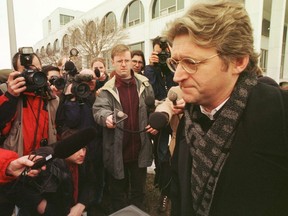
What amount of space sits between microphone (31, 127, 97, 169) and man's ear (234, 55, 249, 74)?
2.95ft

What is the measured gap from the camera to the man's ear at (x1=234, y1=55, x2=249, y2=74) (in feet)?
3.99

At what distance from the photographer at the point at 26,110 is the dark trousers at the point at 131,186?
1044 millimetres

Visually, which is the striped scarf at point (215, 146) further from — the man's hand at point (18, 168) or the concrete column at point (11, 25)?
the concrete column at point (11, 25)

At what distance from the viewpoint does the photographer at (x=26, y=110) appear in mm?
1953

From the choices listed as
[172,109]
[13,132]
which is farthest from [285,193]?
[13,132]

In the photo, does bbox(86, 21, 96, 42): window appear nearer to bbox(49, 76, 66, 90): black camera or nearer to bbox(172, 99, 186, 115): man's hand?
bbox(49, 76, 66, 90): black camera

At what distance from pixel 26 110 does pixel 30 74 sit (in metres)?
0.35

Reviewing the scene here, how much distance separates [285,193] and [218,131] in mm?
414

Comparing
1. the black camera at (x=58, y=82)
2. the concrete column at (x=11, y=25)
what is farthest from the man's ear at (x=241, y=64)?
the concrete column at (x=11, y=25)

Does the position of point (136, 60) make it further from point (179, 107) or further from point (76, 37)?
point (76, 37)

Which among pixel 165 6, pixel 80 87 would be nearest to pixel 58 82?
pixel 80 87

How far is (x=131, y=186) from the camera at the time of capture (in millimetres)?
3027

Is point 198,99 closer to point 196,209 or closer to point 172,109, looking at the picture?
point 172,109

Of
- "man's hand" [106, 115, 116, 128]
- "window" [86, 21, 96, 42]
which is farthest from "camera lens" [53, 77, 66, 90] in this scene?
"window" [86, 21, 96, 42]
